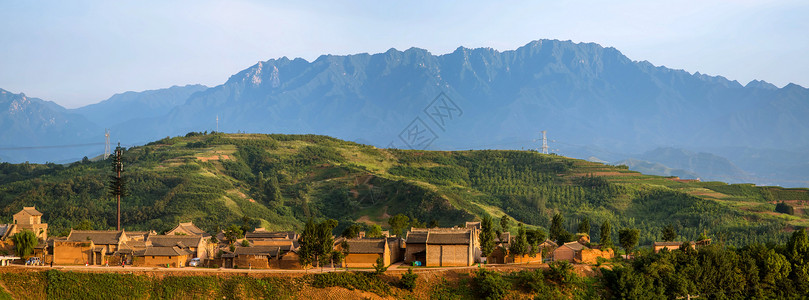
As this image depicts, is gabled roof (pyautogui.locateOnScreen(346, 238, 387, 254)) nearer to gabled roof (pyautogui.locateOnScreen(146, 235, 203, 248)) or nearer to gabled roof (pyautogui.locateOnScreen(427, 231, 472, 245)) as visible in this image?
gabled roof (pyautogui.locateOnScreen(427, 231, 472, 245))

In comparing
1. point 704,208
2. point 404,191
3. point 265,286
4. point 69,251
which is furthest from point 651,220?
point 69,251

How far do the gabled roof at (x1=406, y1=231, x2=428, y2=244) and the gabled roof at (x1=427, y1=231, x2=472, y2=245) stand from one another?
1.25 meters

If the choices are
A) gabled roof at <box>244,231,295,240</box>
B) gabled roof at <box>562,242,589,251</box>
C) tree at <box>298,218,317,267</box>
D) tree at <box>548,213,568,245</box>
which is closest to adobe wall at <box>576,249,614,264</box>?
gabled roof at <box>562,242,589,251</box>

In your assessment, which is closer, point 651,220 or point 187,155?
point 651,220

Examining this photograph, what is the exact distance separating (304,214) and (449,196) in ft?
79.4

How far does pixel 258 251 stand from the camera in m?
68.2

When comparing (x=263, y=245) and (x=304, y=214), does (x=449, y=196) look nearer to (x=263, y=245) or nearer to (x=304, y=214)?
(x=304, y=214)

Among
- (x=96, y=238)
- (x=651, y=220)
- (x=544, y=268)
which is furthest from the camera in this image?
(x=651, y=220)

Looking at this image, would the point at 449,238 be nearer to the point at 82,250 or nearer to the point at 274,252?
the point at 274,252

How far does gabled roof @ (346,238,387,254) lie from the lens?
67.3 meters

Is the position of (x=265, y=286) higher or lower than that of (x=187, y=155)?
lower

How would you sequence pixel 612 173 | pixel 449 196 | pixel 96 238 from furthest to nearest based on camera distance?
pixel 612 173 → pixel 449 196 → pixel 96 238

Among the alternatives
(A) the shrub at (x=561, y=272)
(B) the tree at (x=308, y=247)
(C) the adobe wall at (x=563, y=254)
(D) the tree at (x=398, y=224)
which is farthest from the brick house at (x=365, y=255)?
(D) the tree at (x=398, y=224)

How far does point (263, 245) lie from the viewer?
7300cm
